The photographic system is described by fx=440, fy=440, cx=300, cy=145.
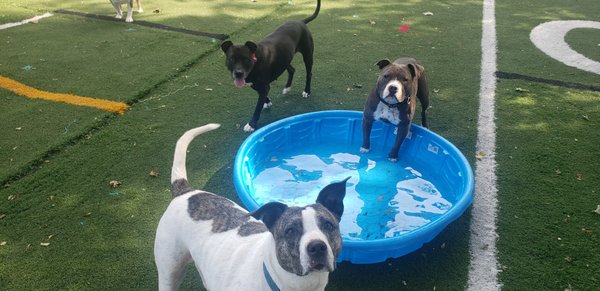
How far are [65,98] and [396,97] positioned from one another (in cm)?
501

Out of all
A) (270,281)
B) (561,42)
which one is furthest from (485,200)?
(561,42)

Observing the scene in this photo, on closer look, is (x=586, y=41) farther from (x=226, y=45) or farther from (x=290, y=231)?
(x=290, y=231)

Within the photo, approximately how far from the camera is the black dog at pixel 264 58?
561 centimetres

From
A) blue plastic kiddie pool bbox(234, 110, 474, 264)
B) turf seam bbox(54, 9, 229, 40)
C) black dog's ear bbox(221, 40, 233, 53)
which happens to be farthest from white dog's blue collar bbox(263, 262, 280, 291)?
turf seam bbox(54, 9, 229, 40)

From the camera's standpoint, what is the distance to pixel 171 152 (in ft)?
18.3

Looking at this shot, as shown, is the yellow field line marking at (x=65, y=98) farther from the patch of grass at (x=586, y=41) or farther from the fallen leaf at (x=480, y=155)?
the patch of grass at (x=586, y=41)

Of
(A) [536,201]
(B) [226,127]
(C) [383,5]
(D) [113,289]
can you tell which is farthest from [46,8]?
(A) [536,201]

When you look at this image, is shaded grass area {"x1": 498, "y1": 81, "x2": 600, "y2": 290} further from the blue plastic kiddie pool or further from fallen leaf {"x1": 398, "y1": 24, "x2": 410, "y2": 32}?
fallen leaf {"x1": 398, "y1": 24, "x2": 410, "y2": 32}

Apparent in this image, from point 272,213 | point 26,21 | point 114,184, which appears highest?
point 26,21

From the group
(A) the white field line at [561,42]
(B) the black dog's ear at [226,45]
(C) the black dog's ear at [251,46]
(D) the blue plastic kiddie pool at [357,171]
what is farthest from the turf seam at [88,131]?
(A) the white field line at [561,42]

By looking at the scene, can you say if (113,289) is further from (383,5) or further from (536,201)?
(383,5)

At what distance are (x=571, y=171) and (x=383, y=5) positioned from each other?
705 centimetres

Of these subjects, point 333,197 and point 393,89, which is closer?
point 333,197

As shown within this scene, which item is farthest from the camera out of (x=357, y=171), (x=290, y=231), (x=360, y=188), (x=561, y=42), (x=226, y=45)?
(x=561, y=42)
